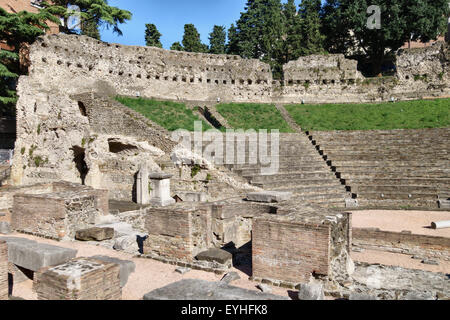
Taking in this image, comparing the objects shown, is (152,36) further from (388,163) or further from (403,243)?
(403,243)

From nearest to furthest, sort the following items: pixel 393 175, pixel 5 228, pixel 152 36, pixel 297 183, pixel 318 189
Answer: pixel 5 228
pixel 318 189
pixel 297 183
pixel 393 175
pixel 152 36

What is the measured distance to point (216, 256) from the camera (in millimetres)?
6457

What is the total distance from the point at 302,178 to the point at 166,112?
9.90 meters

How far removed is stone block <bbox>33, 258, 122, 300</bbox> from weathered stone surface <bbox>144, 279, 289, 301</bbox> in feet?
2.89

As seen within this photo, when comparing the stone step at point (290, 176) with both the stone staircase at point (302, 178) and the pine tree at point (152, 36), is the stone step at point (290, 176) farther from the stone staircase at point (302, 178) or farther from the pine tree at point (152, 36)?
the pine tree at point (152, 36)

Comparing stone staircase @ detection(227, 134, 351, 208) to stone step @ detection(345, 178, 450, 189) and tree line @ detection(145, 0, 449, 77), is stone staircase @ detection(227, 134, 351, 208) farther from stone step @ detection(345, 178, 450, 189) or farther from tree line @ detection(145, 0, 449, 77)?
tree line @ detection(145, 0, 449, 77)

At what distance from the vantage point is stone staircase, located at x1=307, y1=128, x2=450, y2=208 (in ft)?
43.5

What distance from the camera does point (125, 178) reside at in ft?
48.8

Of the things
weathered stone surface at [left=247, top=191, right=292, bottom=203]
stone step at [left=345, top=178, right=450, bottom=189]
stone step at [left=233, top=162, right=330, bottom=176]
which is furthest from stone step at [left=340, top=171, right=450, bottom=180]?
weathered stone surface at [left=247, top=191, right=292, bottom=203]

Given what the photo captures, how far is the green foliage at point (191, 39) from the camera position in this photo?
1502 inches

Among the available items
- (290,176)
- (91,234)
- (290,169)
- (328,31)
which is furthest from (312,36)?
(91,234)
